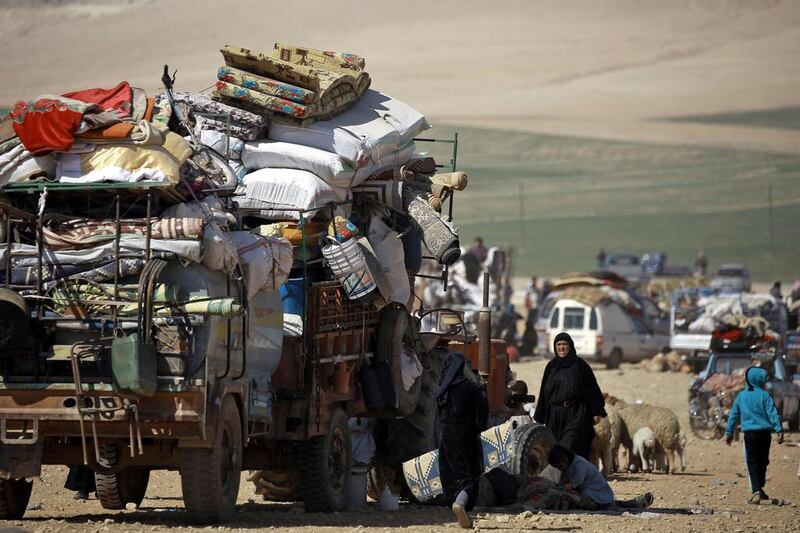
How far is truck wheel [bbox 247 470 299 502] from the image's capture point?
14734 millimetres

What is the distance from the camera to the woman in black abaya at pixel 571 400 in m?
14.7

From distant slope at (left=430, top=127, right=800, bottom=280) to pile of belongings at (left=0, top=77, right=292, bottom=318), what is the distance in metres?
58.4

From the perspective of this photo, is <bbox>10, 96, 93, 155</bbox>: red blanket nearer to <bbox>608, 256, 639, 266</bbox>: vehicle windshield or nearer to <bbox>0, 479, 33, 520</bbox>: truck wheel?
<bbox>0, 479, 33, 520</bbox>: truck wheel

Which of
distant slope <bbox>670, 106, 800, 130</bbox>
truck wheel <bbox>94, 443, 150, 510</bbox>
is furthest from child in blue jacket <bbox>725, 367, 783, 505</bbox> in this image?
distant slope <bbox>670, 106, 800, 130</bbox>

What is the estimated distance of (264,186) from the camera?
1399 cm

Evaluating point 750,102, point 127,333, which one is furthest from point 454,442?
point 750,102

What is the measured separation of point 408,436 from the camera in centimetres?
1524

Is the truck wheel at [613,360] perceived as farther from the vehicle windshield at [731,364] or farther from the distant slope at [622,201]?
the distant slope at [622,201]

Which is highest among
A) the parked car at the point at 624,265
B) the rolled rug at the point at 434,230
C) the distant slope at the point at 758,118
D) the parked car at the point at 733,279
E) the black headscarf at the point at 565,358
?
the distant slope at the point at 758,118

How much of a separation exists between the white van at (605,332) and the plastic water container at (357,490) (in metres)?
23.6

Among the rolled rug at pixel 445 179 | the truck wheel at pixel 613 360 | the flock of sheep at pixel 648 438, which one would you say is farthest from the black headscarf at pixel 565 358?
the truck wheel at pixel 613 360

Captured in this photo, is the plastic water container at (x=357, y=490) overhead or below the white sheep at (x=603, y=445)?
below

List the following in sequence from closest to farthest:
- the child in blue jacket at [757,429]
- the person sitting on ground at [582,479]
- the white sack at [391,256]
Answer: the person sitting on ground at [582,479] < the white sack at [391,256] < the child in blue jacket at [757,429]

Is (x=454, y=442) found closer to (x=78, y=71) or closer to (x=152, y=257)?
(x=152, y=257)
